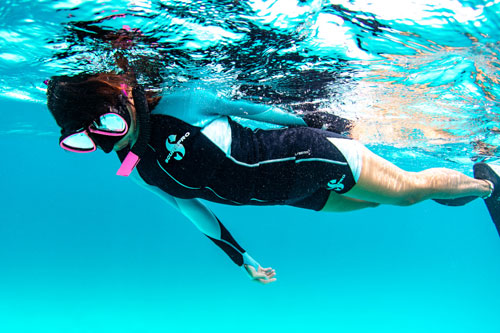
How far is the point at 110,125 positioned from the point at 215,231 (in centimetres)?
202

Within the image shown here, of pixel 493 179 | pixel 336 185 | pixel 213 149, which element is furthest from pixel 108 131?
pixel 493 179

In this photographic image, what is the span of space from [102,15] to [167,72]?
7.25 ft

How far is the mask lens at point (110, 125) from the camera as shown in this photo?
2.64 meters

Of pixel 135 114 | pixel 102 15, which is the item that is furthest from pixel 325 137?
pixel 102 15

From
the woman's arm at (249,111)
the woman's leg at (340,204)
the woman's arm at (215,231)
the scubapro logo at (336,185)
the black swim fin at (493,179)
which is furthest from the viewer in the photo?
the black swim fin at (493,179)

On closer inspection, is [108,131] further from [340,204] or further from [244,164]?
[340,204]

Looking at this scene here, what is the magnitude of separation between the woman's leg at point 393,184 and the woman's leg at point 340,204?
538 mm

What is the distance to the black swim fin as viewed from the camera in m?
5.09

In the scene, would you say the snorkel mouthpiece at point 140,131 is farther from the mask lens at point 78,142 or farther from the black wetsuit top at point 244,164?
the mask lens at point 78,142

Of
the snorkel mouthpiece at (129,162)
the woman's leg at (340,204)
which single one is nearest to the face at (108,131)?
the snorkel mouthpiece at (129,162)

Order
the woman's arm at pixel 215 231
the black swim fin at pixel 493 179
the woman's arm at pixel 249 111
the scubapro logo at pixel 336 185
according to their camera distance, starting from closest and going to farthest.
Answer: the woman's arm at pixel 249 111 < the scubapro logo at pixel 336 185 < the woman's arm at pixel 215 231 < the black swim fin at pixel 493 179

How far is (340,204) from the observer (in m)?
4.39

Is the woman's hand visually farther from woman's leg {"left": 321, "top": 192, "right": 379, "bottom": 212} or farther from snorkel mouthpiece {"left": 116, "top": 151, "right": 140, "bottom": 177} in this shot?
snorkel mouthpiece {"left": 116, "top": 151, "right": 140, "bottom": 177}

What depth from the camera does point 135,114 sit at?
2.80 m
